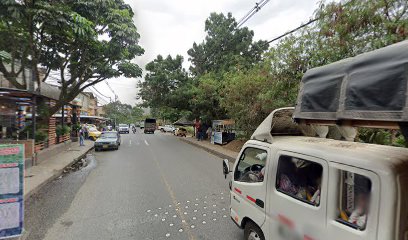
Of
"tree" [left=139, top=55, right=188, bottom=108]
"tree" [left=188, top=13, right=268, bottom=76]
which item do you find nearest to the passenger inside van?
"tree" [left=188, top=13, right=268, bottom=76]

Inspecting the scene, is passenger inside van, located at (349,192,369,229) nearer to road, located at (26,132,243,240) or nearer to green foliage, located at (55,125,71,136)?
road, located at (26,132,243,240)

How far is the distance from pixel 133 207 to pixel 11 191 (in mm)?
2472

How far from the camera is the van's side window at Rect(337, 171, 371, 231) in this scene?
2002mm

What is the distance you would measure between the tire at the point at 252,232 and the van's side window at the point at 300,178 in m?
0.79

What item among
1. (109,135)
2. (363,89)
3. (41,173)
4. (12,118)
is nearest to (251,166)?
(363,89)

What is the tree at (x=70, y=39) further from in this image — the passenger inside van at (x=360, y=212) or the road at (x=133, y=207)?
the passenger inside van at (x=360, y=212)

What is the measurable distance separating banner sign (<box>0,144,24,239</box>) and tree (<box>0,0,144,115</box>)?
8181 millimetres

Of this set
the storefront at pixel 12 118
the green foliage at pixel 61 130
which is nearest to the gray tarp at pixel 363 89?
the storefront at pixel 12 118

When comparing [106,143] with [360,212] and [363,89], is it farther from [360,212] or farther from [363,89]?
[363,89]

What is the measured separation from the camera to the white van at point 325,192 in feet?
5.96

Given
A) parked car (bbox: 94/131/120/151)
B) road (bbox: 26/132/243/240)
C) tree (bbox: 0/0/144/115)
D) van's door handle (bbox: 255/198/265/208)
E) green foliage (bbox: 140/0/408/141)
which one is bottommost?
road (bbox: 26/132/243/240)

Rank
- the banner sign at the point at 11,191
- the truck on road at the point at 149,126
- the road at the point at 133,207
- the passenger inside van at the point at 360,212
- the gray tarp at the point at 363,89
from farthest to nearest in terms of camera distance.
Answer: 1. the truck on road at the point at 149,126
2. the road at the point at 133,207
3. the banner sign at the point at 11,191
4. the passenger inside van at the point at 360,212
5. the gray tarp at the point at 363,89

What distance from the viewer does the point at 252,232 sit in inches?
137

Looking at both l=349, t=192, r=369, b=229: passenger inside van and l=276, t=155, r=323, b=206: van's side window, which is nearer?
l=349, t=192, r=369, b=229: passenger inside van
